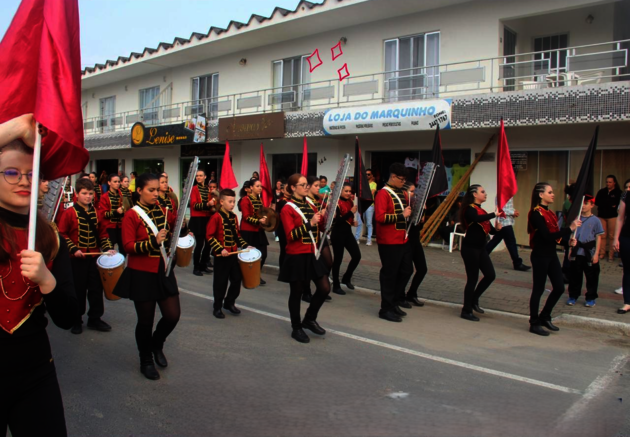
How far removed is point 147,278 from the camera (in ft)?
15.5

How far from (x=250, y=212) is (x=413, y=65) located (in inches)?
335

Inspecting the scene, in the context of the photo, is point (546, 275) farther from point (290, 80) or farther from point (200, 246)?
point (290, 80)

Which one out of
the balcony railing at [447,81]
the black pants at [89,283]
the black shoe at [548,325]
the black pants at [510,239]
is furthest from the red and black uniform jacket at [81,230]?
the balcony railing at [447,81]

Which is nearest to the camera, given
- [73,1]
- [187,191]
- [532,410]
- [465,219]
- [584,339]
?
[73,1]

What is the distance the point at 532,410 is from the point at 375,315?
319 cm

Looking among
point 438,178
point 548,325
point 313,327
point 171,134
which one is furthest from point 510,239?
point 171,134

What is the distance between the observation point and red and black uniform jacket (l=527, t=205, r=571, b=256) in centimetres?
621

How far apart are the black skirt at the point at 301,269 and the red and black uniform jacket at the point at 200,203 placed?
4.85m

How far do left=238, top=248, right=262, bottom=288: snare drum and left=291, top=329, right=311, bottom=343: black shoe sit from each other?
1.03 meters

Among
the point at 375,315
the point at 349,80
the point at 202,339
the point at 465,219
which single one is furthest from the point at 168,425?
the point at 349,80

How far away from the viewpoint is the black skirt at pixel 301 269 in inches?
230

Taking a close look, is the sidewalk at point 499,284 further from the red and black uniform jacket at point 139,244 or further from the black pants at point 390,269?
the red and black uniform jacket at point 139,244

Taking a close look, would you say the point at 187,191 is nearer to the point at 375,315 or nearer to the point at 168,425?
the point at 168,425

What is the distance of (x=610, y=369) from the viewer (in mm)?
5215
